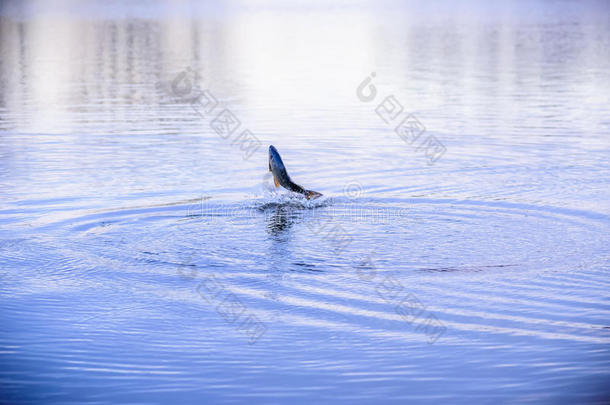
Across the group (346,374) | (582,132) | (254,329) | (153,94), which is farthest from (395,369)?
(153,94)

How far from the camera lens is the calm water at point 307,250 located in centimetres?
855

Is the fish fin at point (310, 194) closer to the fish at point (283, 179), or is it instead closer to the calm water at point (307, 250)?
the fish at point (283, 179)

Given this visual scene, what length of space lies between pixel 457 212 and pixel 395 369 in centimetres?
612

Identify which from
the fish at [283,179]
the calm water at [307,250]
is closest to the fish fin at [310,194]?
the fish at [283,179]

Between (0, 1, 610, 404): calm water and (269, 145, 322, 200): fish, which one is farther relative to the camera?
(269, 145, 322, 200): fish

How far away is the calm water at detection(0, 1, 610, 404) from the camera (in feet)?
28.0

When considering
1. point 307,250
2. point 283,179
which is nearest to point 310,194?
point 283,179

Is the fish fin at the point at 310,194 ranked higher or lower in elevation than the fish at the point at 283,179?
lower

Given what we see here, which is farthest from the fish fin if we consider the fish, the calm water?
the calm water

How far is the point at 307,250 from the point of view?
1230cm

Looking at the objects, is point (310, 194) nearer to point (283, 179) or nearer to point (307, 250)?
point (283, 179)

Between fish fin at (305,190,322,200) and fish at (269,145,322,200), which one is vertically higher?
fish at (269,145,322,200)

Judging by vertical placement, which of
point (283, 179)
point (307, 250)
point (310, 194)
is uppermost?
point (283, 179)

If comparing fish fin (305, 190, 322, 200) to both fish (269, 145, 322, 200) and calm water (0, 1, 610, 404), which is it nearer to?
fish (269, 145, 322, 200)
